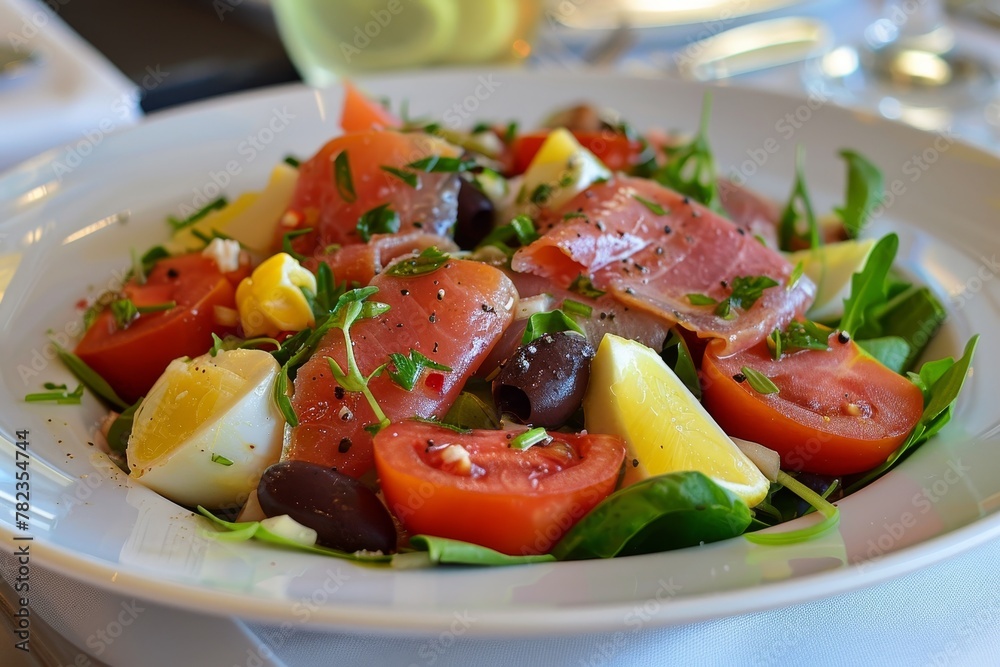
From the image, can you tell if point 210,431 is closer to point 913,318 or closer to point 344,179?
point 344,179

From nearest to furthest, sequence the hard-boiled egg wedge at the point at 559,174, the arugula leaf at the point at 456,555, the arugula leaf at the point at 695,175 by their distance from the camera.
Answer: the arugula leaf at the point at 456,555, the hard-boiled egg wedge at the point at 559,174, the arugula leaf at the point at 695,175

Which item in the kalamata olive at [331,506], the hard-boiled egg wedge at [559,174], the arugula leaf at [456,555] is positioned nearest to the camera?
the arugula leaf at [456,555]

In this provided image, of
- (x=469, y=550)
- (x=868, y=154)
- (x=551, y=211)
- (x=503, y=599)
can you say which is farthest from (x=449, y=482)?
(x=868, y=154)

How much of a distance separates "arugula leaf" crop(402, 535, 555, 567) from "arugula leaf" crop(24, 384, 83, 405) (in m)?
0.97

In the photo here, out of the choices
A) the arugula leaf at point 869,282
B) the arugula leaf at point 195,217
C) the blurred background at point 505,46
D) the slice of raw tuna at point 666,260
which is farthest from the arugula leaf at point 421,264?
the blurred background at point 505,46

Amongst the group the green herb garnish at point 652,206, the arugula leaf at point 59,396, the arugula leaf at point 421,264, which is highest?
the green herb garnish at point 652,206

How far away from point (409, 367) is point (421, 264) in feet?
0.98

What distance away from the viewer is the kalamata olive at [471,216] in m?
2.33

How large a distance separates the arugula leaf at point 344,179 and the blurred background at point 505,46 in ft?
4.60

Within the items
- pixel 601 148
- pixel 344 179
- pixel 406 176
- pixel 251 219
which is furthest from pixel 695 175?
pixel 251 219

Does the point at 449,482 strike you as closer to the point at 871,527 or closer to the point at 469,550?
the point at 469,550

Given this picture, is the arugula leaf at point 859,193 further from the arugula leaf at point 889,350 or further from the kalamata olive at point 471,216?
the kalamata olive at point 471,216

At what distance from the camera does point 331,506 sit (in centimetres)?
152

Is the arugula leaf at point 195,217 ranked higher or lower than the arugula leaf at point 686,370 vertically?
lower
